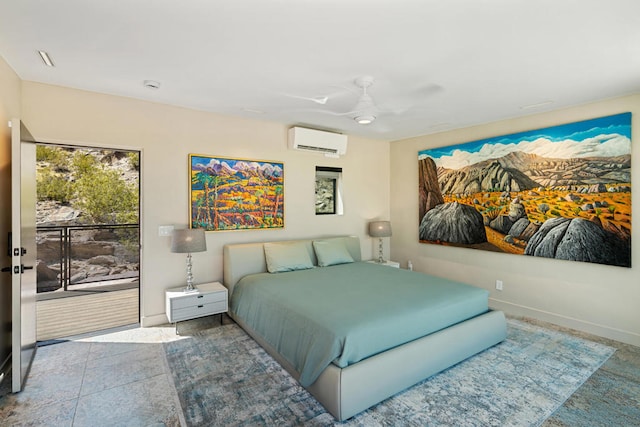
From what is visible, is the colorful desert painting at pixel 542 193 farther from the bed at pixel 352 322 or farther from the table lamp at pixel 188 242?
the table lamp at pixel 188 242

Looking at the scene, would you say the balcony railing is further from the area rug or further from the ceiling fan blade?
the ceiling fan blade

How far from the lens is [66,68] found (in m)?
2.72

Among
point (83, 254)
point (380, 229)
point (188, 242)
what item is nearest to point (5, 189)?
point (188, 242)

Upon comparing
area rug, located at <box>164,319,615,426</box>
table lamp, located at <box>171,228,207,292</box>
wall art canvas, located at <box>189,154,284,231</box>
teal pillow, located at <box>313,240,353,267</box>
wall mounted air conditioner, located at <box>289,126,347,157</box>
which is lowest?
area rug, located at <box>164,319,615,426</box>

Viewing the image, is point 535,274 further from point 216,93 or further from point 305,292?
point 216,93

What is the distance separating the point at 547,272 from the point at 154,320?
15.7ft

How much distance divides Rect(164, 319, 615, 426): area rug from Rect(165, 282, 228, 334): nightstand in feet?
0.91

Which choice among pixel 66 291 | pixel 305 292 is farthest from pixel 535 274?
pixel 66 291

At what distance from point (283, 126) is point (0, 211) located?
3.16m

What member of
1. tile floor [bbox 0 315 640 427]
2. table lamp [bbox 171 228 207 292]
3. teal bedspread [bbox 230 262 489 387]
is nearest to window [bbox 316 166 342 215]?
teal bedspread [bbox 230 262 489 387]

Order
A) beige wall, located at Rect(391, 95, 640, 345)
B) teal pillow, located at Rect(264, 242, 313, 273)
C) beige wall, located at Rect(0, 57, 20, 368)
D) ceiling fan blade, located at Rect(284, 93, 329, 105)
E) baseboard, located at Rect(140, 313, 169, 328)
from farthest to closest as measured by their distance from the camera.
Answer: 1. teal pillow, located at Rect(264, 242, 313, 273)
2. baseboard, located at Rect(140, 313, 169, 328)
3. ceiling fan blade, located at Rect(284, 93, 329, 105)
4. beige wall, located at Rect(391, 95, 640, 345)
5. beige wall, located at Rect(0, 57, 20, 368)

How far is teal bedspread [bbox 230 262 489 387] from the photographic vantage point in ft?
7.43

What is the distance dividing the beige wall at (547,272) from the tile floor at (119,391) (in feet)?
1.30

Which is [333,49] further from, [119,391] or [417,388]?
[119,391]
